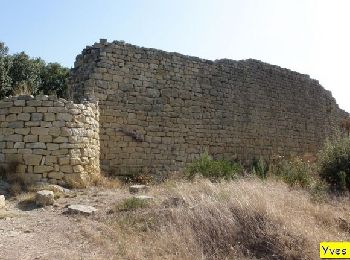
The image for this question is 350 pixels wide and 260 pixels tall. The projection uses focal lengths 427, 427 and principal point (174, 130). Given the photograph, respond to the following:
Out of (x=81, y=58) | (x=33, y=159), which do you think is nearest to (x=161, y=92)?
(x=81, y=58)

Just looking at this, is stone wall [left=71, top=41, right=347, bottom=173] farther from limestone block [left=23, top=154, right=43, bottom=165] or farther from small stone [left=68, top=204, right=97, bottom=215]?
small stone [left=68, top=204, right=97, bottom=215]

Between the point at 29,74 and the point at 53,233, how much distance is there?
1631cm

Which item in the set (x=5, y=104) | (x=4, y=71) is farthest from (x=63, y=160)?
(x=4, y=71)

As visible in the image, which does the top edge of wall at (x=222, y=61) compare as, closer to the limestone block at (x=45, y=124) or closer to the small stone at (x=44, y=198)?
the limestone block at (x=45, y=124)

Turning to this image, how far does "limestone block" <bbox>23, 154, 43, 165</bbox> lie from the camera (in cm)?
817

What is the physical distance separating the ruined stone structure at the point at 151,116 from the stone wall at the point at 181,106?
26 mm

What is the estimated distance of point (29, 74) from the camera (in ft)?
67.5

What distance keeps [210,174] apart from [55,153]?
3.18m

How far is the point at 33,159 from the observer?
817 centimetres

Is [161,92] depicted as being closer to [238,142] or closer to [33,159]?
[238,142]

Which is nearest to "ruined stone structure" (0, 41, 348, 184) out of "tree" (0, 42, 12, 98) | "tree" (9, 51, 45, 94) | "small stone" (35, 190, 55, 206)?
"small stone" (35, 190, 55, 206)

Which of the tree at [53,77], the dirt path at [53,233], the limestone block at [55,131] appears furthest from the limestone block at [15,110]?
the tree at [53,77]

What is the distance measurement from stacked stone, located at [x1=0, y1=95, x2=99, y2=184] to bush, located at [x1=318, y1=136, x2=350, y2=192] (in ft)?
16.4

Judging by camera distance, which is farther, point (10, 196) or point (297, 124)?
point (297, 124)
